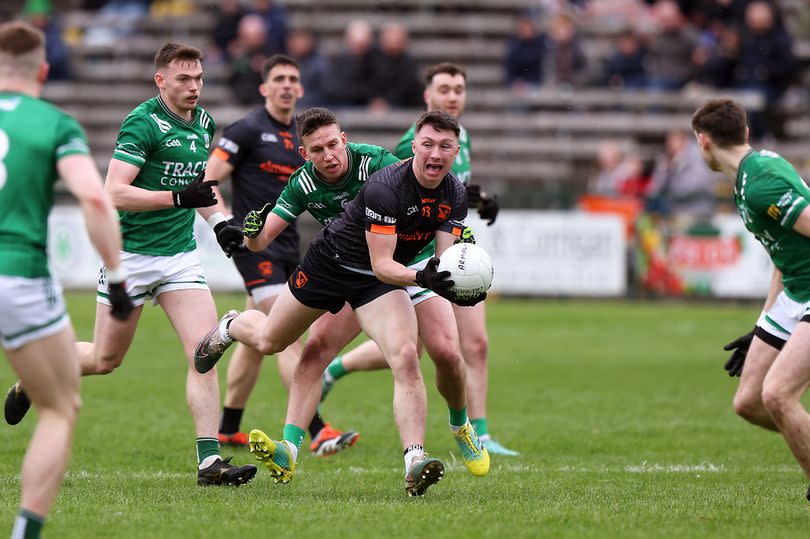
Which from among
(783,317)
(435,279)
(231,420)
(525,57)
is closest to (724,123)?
(783,317)

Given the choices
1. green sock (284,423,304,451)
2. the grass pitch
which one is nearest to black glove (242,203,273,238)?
green sock (284,423,304,451)

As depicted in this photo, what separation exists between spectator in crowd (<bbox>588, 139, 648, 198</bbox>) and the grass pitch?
18.3 ft

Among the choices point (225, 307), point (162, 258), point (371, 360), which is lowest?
point (225, 307)

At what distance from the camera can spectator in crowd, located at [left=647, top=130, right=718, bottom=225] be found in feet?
69.7

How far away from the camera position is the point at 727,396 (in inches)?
504

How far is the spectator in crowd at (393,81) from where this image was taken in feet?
77.0

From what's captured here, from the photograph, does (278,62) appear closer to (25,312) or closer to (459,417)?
(459,417)

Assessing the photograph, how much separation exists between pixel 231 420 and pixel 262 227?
2.20 m

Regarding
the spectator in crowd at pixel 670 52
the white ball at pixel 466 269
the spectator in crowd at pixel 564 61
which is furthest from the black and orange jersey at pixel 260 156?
the spectator in crowd at pixel 670 52

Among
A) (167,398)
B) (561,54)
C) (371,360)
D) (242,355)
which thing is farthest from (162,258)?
(561,54)

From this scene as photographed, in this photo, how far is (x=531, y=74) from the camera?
24.7 m

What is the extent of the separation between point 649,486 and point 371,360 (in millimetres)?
2993

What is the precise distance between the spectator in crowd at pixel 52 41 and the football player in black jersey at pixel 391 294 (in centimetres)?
1795

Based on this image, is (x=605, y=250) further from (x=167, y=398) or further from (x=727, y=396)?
(x=167, y=398)
